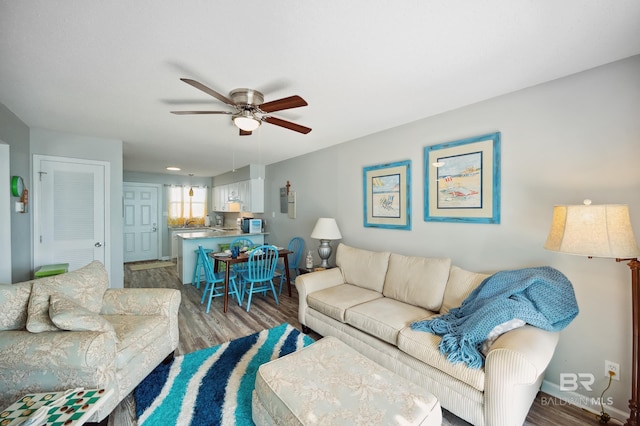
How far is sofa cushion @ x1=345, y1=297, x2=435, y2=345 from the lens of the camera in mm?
2068

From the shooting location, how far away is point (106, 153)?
3662 millimetres

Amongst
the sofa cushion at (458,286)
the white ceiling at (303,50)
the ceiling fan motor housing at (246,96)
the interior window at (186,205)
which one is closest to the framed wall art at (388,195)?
the white ceiling at (303,50)

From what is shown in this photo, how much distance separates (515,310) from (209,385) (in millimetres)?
2215

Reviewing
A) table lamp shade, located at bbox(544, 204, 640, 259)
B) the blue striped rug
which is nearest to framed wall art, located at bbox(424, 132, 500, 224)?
table lamp shade, located at bbox(544, 204, 640, 259)

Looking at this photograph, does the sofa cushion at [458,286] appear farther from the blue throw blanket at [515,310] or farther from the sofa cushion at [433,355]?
the sofa cushion at [433,355]

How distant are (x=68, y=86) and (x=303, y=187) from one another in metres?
3.10

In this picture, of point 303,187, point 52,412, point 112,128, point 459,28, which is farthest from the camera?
point 303,187

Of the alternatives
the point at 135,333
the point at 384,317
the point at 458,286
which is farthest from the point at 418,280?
the point at 135,333

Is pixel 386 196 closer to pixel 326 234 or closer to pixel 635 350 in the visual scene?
pixel 326 234

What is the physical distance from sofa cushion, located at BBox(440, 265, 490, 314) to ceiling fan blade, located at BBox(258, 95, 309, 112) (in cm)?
193

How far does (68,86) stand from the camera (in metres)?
2.12

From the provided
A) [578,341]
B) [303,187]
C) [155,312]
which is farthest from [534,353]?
[303,187]

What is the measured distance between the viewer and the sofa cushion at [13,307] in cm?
169

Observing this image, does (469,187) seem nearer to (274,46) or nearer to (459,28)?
(459,28)
